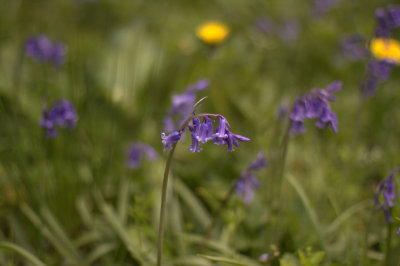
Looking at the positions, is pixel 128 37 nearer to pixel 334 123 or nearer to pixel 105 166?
pixel 105 166

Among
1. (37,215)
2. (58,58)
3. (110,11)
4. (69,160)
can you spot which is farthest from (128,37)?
(37,215)

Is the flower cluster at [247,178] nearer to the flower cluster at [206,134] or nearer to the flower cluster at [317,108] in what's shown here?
the flower cluster at [317,108]

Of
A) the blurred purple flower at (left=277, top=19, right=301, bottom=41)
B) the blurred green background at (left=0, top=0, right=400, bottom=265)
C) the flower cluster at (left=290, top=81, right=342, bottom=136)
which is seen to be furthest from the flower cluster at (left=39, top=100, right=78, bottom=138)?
the blurred purple flower at (left=277, top=19, right=301, bottom=41)

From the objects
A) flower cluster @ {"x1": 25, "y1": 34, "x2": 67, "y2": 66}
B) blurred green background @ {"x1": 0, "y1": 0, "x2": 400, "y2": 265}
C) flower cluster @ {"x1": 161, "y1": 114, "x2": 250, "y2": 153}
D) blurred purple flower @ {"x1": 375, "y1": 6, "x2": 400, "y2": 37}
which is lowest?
blurred green background @ {"x1": 0, "y1": 0, "x2": 400, "y2": 265}

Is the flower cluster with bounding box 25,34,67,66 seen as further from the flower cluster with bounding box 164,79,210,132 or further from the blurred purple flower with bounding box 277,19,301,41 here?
the blurred purple flower with bounding box 277,19,301,41

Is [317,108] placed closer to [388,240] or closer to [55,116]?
[388,240]
